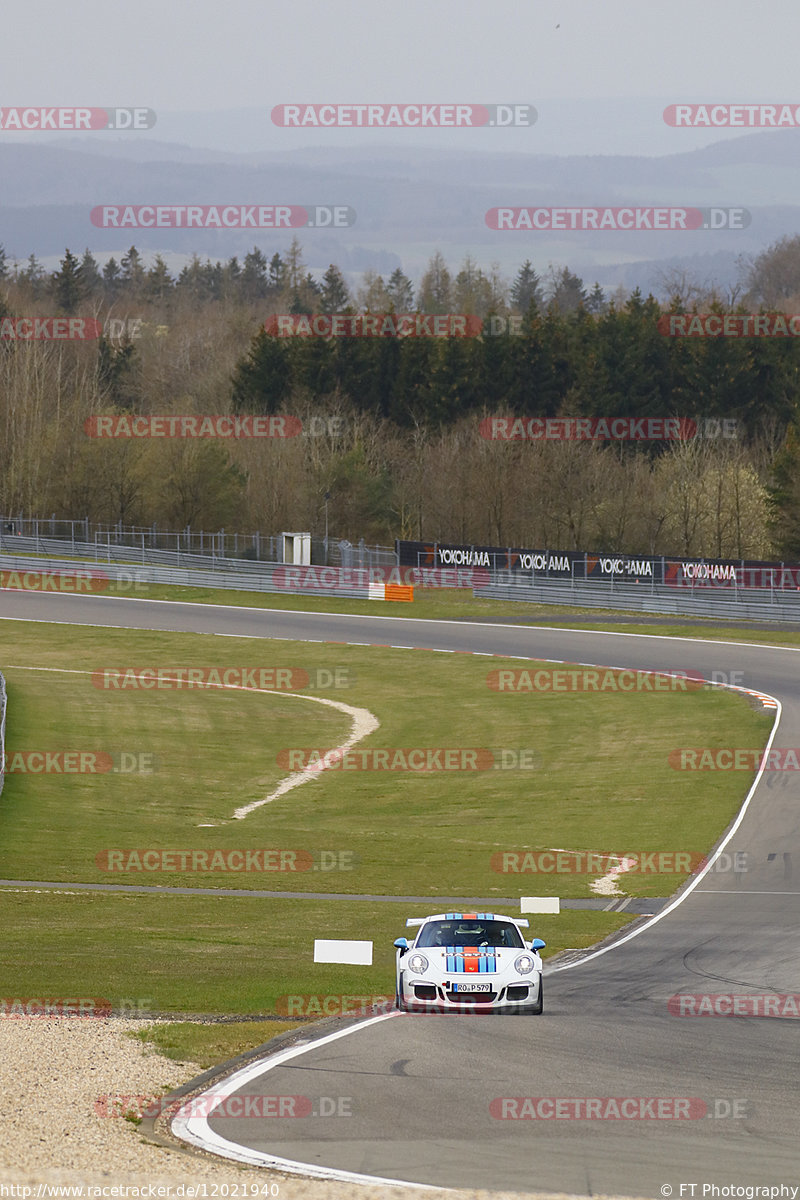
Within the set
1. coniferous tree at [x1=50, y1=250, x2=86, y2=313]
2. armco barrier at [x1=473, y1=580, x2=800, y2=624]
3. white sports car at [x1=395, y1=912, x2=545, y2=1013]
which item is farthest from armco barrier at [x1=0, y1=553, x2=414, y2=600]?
coniferous tree at [x1=50, y1=250, x2=86, y2=313]

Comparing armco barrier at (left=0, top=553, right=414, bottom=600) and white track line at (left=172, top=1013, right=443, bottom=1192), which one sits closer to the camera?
white track line at (left=172, top=1013, right=443, bottom=1192)

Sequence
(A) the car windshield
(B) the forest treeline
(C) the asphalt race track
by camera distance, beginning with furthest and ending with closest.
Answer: (B) the forest treeline → (A) the car windshield → (C) the asphalt race track

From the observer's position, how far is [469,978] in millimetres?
14953

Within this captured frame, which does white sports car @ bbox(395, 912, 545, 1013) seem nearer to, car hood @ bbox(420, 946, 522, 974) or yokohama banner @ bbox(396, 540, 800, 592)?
car hood @ bbox(420, 946, 522, 974)

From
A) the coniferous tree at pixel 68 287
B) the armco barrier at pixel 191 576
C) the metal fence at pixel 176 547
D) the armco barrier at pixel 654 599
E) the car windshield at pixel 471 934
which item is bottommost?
the car windshield at pixel 471 934

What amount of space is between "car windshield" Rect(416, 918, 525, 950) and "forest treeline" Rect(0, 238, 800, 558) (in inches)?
2873

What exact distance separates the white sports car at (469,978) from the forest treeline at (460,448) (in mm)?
73428

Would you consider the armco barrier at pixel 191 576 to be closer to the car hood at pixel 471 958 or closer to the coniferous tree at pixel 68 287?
the car hood at pixel 471 958

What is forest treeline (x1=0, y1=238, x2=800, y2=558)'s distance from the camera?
9438 cm

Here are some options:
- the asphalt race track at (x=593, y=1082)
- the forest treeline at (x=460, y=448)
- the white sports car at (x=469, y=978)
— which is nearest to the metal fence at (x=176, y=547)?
the forest treeline at (x=460, y=448)

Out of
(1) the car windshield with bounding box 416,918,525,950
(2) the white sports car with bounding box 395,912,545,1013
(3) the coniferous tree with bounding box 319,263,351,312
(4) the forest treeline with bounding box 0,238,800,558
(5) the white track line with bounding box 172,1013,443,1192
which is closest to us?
(5) the white track line with bounding box 172,1013,443,1192

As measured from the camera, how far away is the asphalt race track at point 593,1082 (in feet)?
35.8

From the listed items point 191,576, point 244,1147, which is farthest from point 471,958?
point 191,576

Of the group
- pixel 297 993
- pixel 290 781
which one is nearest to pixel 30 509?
pixel 290 781
